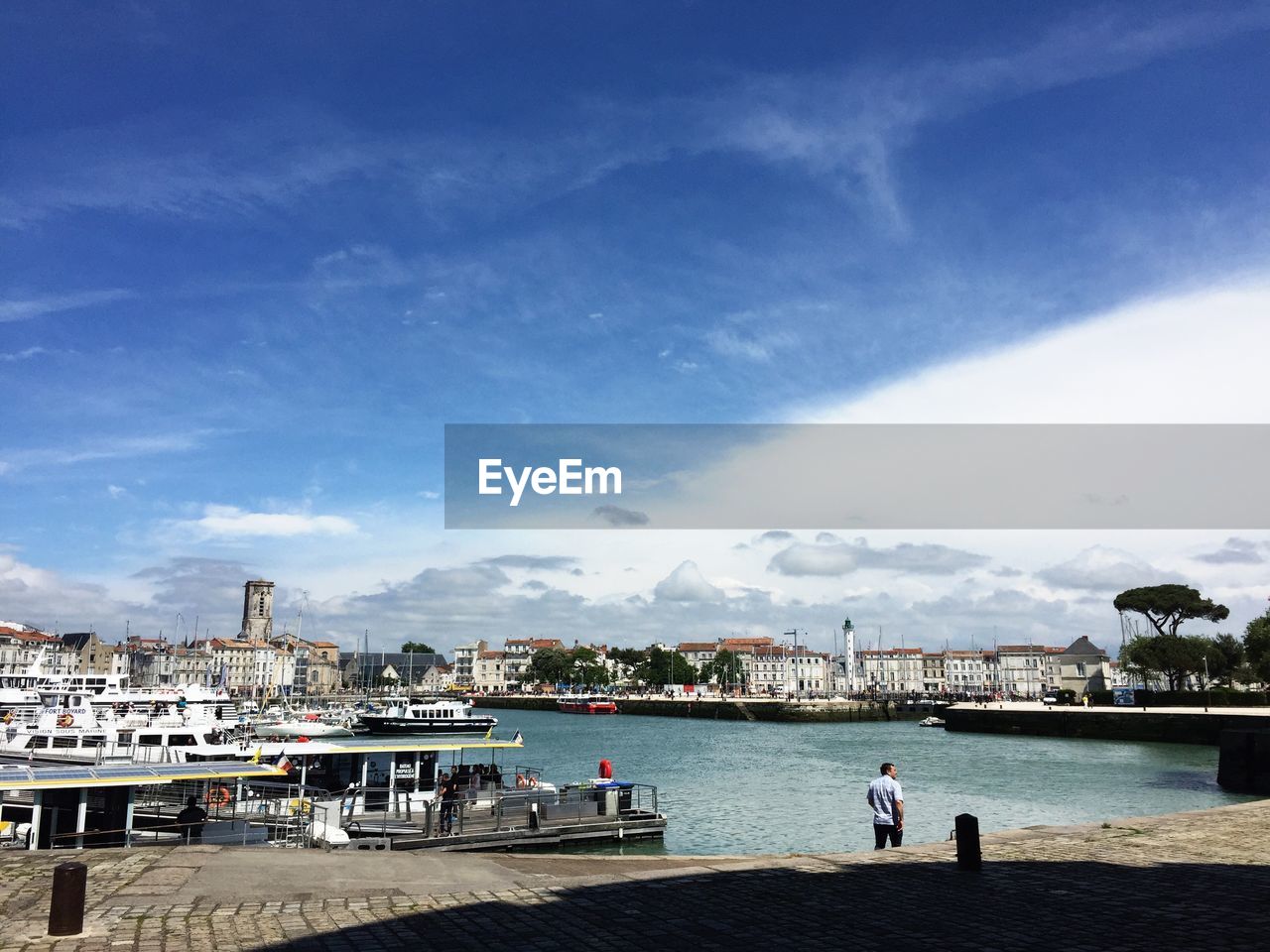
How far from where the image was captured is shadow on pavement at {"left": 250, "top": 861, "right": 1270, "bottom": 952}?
10305mm

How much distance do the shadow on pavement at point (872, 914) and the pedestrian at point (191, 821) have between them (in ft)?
44.8

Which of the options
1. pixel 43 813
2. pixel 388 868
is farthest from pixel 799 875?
pixel 43 813

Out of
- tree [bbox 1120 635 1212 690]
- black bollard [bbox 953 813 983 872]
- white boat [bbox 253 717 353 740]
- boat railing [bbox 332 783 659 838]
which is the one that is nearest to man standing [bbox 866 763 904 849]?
black bollard [bbox 953 813 983 872]

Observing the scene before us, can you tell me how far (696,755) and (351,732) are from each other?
37.9m

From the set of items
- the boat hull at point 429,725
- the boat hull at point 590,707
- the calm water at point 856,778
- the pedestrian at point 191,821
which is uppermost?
the pedestrian at point 191,821

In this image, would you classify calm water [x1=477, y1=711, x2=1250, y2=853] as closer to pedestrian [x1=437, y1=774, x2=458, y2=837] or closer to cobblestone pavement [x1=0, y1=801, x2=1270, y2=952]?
pedestrian [x1=437, y1=774, x2=458, y2=837]

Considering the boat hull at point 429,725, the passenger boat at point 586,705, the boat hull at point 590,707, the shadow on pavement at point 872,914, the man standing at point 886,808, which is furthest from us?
the passenger boat at point 586,705

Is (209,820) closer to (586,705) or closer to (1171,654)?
(1171,654)

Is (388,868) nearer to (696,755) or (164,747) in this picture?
(164,747)

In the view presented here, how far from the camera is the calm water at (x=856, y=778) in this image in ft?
124

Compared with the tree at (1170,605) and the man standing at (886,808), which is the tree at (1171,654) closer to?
the tree at (1170,605)

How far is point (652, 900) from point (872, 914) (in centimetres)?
291

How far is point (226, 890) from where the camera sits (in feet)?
41.2

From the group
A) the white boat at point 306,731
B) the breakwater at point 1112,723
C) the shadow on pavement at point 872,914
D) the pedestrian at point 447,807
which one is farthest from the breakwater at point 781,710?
the shadow on pavement at point 872,914
